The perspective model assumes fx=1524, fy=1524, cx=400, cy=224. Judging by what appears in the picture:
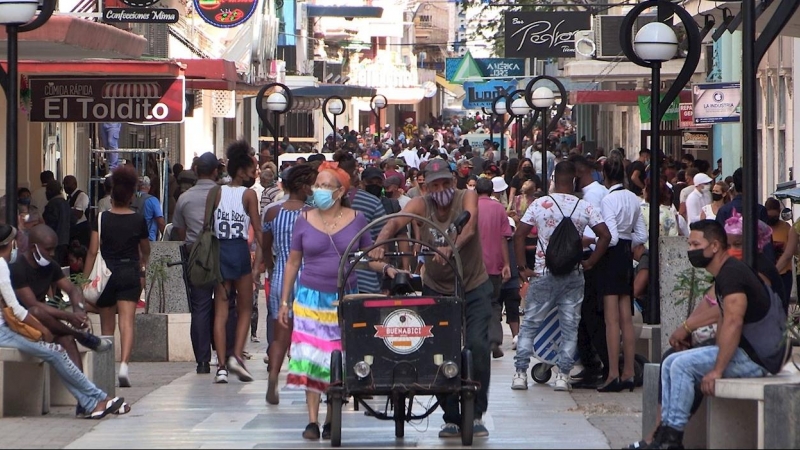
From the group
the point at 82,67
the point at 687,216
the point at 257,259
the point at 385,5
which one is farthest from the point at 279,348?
the point at 385,5

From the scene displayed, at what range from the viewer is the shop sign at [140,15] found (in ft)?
60.9

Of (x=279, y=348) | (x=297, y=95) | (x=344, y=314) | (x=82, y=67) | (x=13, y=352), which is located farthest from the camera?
(x=297, y=95)

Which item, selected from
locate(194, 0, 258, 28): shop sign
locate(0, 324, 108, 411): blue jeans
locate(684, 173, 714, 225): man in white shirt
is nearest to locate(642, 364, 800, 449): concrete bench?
locate(0, 324, 108, 411): blue jeans

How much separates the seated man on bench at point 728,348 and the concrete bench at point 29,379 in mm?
4304

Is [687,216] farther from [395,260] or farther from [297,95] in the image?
[297,95]

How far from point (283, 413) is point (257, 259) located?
2000 millimetres

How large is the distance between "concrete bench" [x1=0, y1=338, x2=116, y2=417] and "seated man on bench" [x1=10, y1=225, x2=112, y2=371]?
147mm

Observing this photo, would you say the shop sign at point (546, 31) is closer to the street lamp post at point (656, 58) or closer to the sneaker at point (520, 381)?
the street lamp post at point (656, 58)

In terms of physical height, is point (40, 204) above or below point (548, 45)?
below

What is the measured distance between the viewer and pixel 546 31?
1329 inches

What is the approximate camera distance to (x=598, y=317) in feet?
39.9

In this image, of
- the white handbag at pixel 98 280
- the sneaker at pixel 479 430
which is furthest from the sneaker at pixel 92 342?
the sneaker at pixel 479 430

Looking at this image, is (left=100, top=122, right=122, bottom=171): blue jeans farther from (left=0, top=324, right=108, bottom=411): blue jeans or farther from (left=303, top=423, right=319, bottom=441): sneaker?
(left=303, top=423, right=319, bottom=441): sneaker

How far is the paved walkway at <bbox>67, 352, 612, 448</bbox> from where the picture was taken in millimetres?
9094
